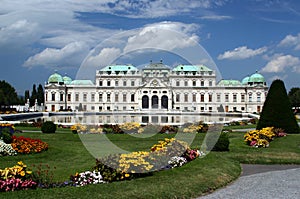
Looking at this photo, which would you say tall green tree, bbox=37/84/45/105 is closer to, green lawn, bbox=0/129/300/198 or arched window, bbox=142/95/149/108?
arched window, bbox=142/95/149/108

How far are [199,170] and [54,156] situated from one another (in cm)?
564

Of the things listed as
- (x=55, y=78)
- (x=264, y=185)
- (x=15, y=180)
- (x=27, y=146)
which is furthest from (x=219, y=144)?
(x=55, y=78)

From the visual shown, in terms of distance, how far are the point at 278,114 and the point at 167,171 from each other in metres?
11.5

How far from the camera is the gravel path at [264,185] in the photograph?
358 inches

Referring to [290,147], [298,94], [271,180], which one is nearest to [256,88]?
[298,94]

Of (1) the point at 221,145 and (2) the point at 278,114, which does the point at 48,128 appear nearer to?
(1) the point at 221,145

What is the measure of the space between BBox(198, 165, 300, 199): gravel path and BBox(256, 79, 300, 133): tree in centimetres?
764

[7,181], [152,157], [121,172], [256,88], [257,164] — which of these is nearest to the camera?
[7,181]

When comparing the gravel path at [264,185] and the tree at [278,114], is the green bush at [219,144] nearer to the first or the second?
the gravel path at [264,185]

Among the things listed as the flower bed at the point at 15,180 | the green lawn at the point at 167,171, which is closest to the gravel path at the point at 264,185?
the green lawn at the point at 167,171

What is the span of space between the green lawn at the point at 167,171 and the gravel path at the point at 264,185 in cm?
35

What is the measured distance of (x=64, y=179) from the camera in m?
10.0

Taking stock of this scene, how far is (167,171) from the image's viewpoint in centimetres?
1080

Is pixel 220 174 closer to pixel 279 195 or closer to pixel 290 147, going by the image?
pixel 279 195
